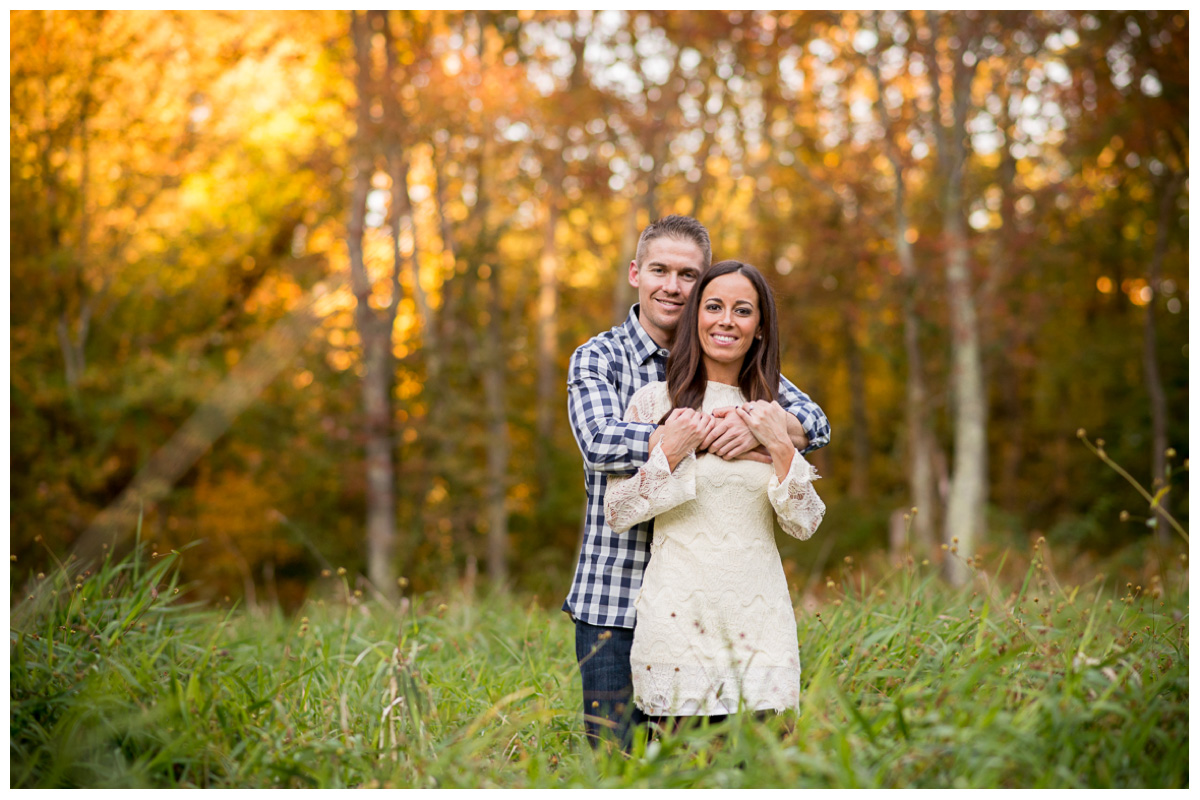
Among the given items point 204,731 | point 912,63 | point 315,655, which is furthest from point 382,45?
point 204,731

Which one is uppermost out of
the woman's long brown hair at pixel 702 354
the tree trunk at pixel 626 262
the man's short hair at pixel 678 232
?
the tree trunk at pixel 626 262

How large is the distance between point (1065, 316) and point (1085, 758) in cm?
1574

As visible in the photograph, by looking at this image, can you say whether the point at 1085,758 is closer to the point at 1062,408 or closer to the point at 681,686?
the point at 681,686

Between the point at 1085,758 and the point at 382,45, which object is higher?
the point at 382,45

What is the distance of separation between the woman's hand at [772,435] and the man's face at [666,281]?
61 cm

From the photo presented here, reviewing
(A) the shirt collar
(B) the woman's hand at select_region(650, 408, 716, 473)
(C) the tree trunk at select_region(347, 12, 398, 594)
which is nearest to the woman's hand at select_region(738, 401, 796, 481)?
(B) the woman's hand at select_region(650, 408, 716, 473)

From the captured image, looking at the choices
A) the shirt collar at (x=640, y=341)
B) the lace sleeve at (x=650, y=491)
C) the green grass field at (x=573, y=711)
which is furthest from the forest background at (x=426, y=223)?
the lace sleeve at (x=650, y=491)

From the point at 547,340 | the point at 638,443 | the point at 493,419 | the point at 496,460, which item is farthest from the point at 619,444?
the point at 547,340

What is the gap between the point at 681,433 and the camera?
2586 mm

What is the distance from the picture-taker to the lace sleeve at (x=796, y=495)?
2.59 meters

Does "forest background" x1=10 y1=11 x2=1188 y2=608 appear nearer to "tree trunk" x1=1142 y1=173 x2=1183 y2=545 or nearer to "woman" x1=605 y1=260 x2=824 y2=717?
"tree trunk" x1=1142 y1=173 x2=1183 y2=545

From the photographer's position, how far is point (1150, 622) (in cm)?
334

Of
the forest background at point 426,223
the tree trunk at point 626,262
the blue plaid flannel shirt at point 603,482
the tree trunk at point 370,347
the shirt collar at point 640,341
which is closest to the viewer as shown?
the blue plaid flannel shirt at point 603,482

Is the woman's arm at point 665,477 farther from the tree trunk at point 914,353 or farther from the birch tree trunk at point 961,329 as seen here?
the tree trunk at point 914,353
